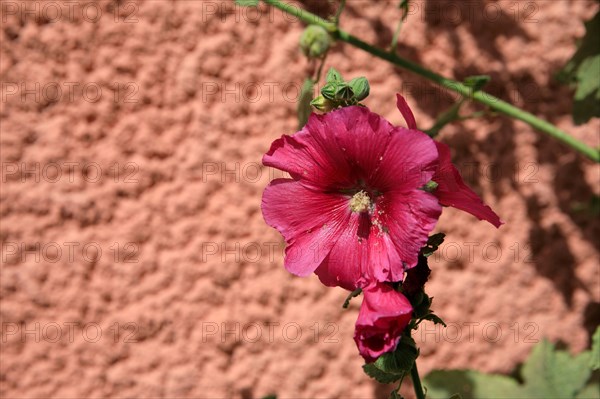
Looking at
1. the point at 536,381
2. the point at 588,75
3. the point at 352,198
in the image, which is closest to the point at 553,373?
the point at 536,381

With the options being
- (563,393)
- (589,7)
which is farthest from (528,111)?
(563,393)

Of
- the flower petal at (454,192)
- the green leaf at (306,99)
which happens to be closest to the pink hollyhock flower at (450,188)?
the flower petal at (454,192)

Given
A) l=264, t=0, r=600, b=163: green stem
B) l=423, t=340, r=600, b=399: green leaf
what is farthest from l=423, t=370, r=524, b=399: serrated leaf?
l=264, t=0, r=600, b=163: green stem

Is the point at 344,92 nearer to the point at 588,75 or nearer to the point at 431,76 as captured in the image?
the point at 431,76

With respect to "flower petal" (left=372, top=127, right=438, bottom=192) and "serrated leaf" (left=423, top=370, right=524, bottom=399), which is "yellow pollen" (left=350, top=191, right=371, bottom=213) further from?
"serrated leaf" (left=423, top=370, right=524, bottom=399)

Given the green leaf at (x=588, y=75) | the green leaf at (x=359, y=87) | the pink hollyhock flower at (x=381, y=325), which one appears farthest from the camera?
the green leaf at (x=588, y=75)

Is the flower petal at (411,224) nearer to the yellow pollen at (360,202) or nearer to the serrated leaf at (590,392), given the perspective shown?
the yellow pollen at (360,202)
